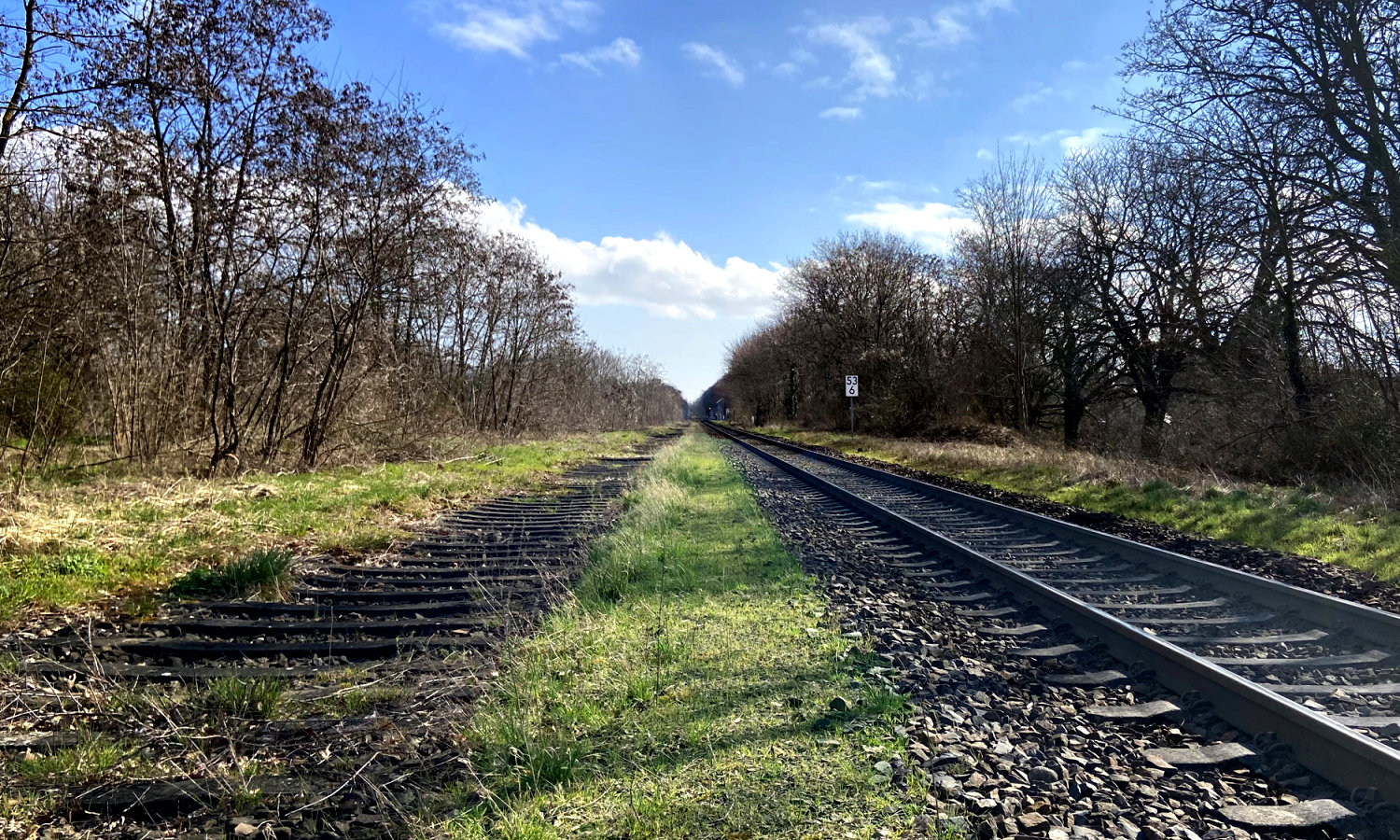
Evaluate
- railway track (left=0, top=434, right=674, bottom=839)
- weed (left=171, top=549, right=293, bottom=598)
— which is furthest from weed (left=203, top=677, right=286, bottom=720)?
weed (left=171, top=549, right=293, bottom=598)

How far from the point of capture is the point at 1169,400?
21.2 meters

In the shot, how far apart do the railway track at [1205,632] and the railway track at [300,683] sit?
3.59 m

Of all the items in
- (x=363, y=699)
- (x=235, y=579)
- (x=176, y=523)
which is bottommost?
(x=363, y=699)

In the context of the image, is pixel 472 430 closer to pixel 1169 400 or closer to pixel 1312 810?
pixel 1169 400

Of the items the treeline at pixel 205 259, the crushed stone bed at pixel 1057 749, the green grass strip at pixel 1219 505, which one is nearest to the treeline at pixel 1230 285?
the green grass strip at pixel 1219 505

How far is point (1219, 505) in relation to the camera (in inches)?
382

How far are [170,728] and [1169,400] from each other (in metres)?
24.6

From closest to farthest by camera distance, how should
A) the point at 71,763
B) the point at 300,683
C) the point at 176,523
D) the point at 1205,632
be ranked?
the point at 71,763 < the point at 300,683 < the point at 1205,632 < the point at 176,523

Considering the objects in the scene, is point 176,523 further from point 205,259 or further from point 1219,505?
point 1219,505

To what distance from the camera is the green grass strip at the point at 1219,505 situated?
7.46 metres

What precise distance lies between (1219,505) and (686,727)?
9666 mm

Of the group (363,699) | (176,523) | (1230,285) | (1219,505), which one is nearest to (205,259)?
(176,523)

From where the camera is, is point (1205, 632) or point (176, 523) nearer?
point (1205, 632)

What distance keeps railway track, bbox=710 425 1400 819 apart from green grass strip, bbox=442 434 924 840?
1.46m
